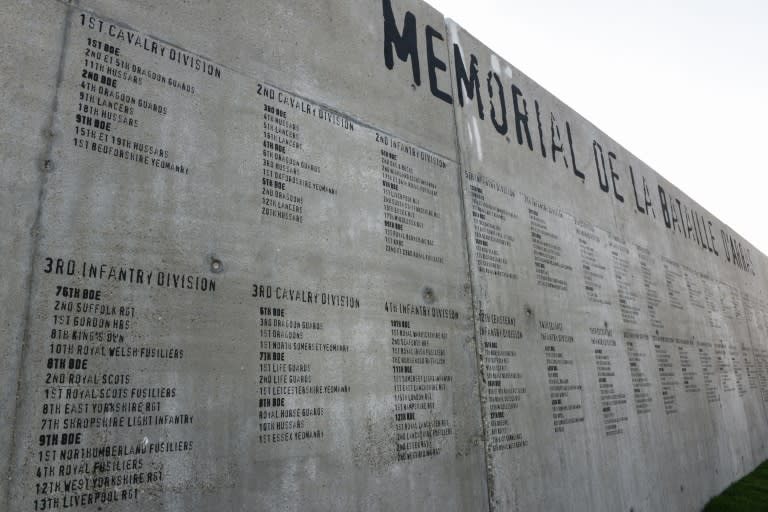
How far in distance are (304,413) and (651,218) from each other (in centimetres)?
538

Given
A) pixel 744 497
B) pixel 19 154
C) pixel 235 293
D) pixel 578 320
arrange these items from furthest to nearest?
pixel 744 497, pixel 578 320, pixel 235 293, pixel 19 154

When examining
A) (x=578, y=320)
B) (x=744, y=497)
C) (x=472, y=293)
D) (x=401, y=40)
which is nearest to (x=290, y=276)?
(x=472, y=293)

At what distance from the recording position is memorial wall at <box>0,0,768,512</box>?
1625 mm

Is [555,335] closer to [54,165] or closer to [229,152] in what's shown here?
[229,152]

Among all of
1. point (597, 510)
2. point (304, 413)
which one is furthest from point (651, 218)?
point (304, 413)

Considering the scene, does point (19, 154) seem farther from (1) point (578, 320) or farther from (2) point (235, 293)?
(1) point (578, 320)

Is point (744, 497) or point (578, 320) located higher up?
point (578, 320)

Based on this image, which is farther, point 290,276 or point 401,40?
point 401,40

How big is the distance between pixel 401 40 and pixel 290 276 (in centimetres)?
187

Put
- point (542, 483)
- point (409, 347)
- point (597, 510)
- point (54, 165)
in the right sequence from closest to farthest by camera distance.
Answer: point (54, 165), point (409, 347), point (542, 483), point (597, 510)

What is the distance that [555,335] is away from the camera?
12.0 feet

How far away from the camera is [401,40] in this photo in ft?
10.5

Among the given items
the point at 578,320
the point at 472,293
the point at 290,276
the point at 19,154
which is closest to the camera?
the point at 19,154

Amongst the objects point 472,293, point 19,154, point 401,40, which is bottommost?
point 472,293
